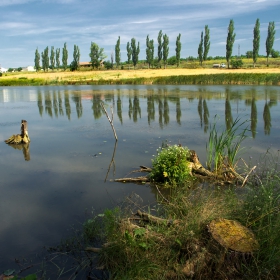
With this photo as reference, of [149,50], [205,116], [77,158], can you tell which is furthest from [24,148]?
[149,50]

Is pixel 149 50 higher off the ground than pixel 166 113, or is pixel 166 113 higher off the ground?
pixel 149 50

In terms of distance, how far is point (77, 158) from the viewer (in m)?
10.4

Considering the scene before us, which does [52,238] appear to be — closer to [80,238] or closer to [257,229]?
[80,238]

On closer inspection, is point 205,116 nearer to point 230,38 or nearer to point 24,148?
point 24,148

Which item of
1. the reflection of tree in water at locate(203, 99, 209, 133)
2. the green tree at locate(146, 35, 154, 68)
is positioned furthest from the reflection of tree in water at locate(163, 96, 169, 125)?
the green tree at locate(146, 35, 154, 68)

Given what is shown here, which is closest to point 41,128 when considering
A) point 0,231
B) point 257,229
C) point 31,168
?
point 31,168

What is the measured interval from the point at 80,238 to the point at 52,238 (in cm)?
52

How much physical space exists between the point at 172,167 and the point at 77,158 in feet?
12.5

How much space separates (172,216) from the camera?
5.06 meters

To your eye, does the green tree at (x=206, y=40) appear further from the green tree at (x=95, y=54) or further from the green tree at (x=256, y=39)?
the green tree at (x=95, y=54)

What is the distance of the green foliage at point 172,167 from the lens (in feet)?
25.2

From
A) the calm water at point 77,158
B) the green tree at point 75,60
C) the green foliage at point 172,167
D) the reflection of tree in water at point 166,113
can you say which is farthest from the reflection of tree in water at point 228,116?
the green tree at point 75,60

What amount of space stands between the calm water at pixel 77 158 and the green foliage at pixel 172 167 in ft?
1.65

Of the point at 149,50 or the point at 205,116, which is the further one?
the point at 149,50
